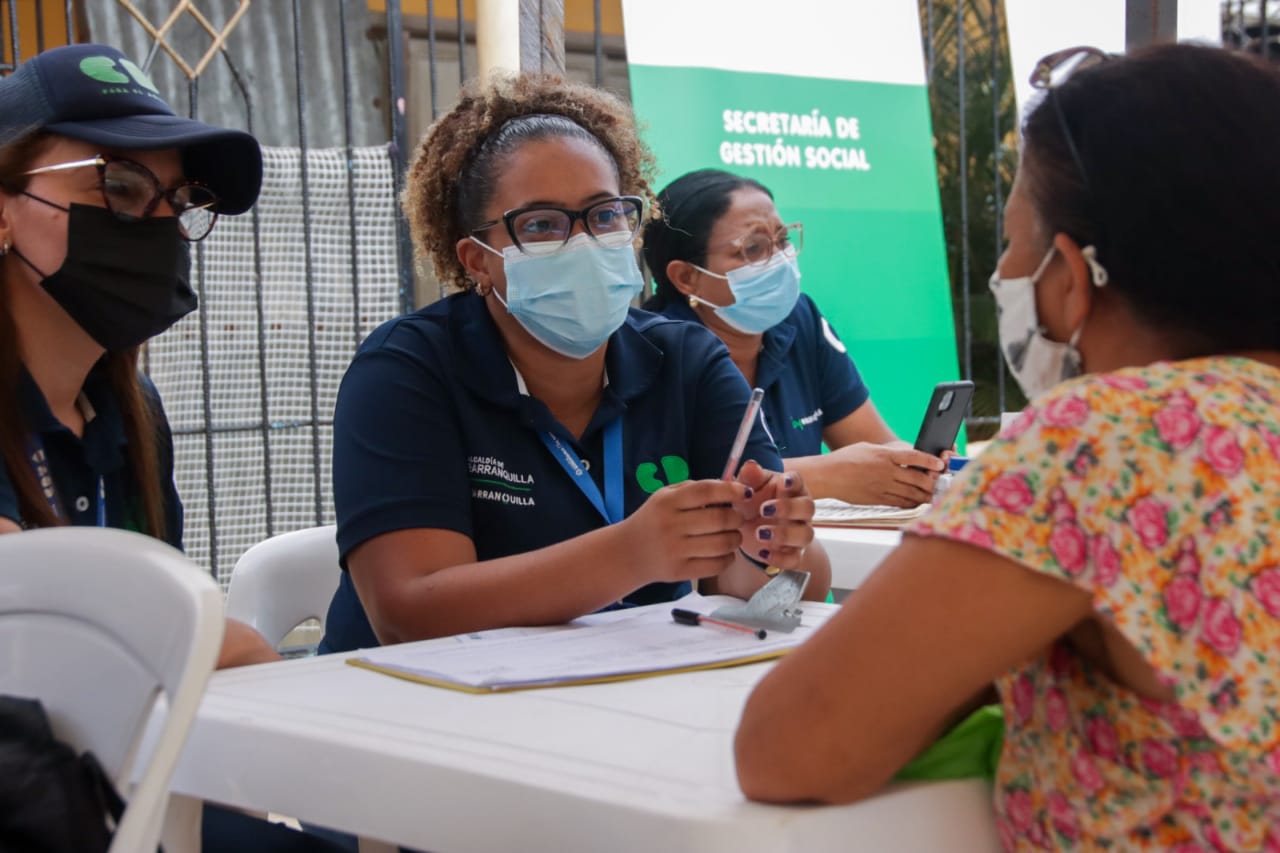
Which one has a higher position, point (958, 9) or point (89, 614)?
point (958, 9)

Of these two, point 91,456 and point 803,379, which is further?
point 803,379

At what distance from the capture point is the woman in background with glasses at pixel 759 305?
3146mm

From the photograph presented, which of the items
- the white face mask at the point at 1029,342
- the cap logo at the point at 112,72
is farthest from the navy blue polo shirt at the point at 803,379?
the white face mask at the point at 1029,342

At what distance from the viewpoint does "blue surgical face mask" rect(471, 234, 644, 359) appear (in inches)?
82.3

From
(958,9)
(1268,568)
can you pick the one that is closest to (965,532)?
(1268,568)

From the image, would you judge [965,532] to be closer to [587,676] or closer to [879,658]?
[879,658]

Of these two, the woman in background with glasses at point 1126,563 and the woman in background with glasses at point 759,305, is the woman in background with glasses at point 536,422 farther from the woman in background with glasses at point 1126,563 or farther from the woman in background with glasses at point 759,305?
the woman in background with glasses at point 759,305

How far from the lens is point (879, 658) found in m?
0.92

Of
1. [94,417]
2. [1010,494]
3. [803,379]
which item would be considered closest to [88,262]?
[94,417]

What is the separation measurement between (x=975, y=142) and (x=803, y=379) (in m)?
3.10

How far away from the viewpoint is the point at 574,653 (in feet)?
4.74

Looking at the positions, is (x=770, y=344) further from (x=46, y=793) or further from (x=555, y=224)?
(x=46, y=793)

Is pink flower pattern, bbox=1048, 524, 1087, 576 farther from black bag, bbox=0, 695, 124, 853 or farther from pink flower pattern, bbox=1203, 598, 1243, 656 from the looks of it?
black bag, bbox=0, 695, 124, 853

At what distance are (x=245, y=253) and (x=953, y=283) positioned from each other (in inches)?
140
